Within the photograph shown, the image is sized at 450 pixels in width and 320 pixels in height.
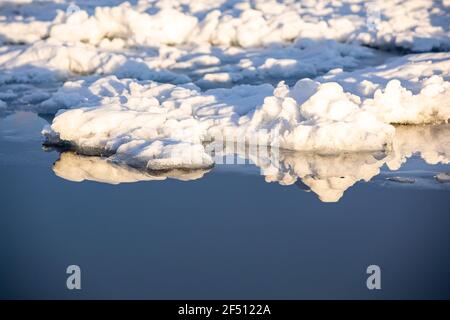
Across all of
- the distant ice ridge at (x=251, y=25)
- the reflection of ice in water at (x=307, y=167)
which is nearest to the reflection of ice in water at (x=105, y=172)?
the reflection of ice in water at (x=307, y=167)

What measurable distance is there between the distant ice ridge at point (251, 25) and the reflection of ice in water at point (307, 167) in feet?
13.4

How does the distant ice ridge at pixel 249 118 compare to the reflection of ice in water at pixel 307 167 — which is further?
the distant ice ridge at pixel 249 118

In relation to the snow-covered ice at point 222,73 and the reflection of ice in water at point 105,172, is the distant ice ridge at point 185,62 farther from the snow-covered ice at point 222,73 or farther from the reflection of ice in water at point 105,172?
the reflection of ice in water at point 105,172

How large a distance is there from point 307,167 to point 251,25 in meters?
5.08

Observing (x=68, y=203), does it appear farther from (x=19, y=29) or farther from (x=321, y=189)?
(x=19, y=29)

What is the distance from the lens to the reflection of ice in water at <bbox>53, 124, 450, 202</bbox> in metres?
5.69

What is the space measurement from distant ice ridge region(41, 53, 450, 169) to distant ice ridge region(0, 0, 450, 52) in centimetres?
291

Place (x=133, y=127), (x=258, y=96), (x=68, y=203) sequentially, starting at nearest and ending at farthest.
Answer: (x=68, y=203), (x=133, y=127), (x=258, y=96)

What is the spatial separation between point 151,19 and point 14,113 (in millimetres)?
3597

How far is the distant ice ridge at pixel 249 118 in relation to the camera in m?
6.19

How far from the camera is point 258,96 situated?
Answer: 7367 mm

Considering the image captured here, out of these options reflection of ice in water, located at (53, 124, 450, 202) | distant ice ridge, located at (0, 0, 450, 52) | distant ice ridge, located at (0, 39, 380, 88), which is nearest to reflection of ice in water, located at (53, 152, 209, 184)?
reflection of ice in water, located at (53, 124, 450, 202)

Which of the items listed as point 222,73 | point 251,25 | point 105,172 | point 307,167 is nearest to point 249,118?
point 307,167

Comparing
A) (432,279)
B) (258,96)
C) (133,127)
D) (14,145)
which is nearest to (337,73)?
(258,96)
